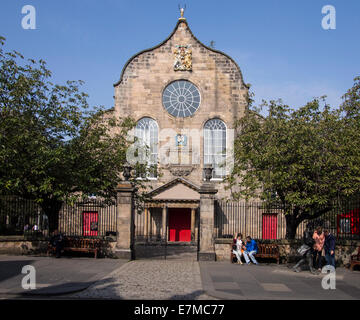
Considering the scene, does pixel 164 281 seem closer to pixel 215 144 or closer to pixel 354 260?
pixel 354 260

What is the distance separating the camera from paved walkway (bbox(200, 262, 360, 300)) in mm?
9695

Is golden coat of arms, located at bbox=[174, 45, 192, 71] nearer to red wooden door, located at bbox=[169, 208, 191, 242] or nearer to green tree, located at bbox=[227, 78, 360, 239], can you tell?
red wooden door, located at bbox=[169, 208, 191, 242]

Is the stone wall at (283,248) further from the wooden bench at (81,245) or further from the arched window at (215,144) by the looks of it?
the arched window at (215,144)

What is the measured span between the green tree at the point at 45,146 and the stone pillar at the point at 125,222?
4.54 ft

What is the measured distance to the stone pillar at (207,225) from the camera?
1684 cm

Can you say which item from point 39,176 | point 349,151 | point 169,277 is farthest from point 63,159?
point 349,151

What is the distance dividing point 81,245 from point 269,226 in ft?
49.8

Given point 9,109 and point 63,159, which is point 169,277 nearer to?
point 63,159

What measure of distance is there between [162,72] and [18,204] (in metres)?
15.7

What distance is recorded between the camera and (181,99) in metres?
30.6

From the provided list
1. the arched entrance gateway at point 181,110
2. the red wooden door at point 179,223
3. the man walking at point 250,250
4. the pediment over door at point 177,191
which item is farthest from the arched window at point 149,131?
the man walking at point 250,250

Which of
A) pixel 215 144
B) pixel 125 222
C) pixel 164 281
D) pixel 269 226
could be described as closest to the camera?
pixel 164 281

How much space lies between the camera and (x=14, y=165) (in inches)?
631

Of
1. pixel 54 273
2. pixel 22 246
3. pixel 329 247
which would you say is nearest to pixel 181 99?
pixel 22 246
